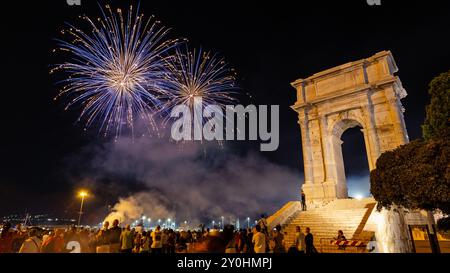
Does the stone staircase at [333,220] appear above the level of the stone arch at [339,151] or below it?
below

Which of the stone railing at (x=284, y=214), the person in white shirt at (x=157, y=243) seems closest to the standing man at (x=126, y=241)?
the person in white shirt at (x=157, y=243)

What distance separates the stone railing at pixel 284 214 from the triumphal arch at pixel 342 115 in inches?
135

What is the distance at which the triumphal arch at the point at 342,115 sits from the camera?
2483 cm

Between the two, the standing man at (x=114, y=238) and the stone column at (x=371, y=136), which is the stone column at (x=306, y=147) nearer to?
the stone column at (x=371, y=136)

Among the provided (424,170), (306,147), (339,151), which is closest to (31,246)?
(424,170)

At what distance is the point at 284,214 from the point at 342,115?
40.5 ft

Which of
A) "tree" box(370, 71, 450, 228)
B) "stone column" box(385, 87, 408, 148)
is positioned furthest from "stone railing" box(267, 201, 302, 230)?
"stone column" box(385, 87, 408, 148)

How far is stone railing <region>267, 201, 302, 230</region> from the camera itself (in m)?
20.0

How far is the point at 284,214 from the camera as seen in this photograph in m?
21.0

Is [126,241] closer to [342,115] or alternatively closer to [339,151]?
[342,115]

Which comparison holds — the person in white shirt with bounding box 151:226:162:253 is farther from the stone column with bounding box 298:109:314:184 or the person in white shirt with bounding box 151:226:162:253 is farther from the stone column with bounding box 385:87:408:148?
the stone column with bounding box 385:87:408:148

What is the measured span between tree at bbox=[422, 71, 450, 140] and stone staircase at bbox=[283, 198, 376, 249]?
254 inches

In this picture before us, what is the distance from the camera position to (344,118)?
2725cm
